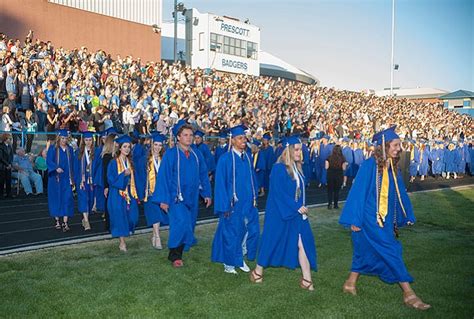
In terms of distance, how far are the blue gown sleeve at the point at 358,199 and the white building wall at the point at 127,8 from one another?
2677 centimetres

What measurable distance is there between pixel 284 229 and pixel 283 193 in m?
0.47

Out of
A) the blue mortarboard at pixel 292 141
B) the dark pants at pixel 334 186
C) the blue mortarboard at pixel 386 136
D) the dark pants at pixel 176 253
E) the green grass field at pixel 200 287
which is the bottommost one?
the green grass field at pixel 200 287

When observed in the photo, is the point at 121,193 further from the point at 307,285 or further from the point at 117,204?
the point at 307,285

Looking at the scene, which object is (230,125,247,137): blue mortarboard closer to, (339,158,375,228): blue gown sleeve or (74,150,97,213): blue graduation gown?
(339,158,375,228): blue gown sleeve

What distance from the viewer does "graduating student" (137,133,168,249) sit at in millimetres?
9094

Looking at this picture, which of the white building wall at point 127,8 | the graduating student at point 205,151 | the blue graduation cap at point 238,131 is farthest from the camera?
the white building wall at point 127,8

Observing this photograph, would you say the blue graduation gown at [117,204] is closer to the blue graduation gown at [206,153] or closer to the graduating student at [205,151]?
the graduating student at [205,151]

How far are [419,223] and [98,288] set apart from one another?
26.1 ft

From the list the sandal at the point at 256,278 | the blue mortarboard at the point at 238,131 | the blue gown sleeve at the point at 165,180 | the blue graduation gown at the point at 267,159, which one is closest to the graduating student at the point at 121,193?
the blue gown sleeve at the point at 165,180

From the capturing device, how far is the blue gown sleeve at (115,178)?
8.74 meters

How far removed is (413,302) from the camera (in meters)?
5.87

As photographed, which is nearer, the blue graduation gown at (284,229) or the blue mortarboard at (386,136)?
the blue mortarboard at (386,136)

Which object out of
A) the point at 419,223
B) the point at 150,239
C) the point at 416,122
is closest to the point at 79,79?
the point at 150,239

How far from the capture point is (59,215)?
10648 millimetres
